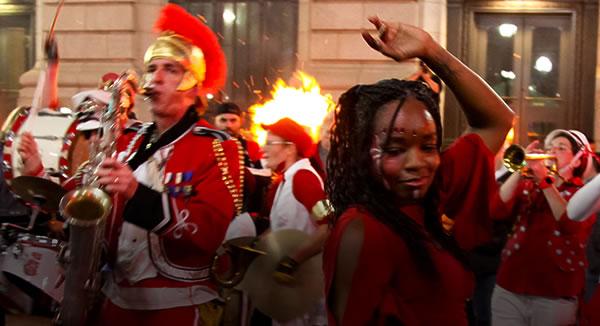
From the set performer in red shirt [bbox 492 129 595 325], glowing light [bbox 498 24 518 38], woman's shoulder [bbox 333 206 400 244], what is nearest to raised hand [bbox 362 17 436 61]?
woman's shoulder [bbox 333 206 400 244]

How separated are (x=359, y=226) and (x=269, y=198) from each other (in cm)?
444

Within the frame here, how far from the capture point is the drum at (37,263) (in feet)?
15.5

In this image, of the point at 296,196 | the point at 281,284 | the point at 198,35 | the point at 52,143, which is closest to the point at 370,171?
the point at 198,35

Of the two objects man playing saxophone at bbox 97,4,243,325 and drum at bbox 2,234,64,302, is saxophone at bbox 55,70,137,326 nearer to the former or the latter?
man playing saxophone at bbox 97,4,243,325

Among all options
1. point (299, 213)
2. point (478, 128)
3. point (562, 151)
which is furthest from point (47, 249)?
point (562, 151)

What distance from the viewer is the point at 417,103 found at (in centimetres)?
275

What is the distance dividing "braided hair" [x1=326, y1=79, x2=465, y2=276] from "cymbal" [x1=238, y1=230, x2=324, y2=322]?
9.22ft

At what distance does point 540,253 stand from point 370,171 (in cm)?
389

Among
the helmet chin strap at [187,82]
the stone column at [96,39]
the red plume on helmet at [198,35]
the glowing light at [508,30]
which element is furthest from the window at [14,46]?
the helmet chin strap at [187,82]

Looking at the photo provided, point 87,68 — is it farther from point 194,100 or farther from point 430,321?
point 430,321

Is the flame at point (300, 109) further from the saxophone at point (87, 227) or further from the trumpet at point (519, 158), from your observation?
the saxophone at point (87, 227)

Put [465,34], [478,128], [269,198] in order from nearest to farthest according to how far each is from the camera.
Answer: [478,128] → [269,198] → [465,34]

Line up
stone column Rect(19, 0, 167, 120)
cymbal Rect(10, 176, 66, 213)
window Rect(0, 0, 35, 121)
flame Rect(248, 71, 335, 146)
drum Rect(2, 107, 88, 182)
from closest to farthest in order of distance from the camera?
cymbal Rect(10, 176, 66, 213) → drum Rect(2, 107, 88, 182) → flame Rect(248, 71, 335, 146) → stone column Rect(19, 0, 167, 120) → window Rect(0, 0, 35, 121)

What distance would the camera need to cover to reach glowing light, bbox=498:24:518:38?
1305 cm
